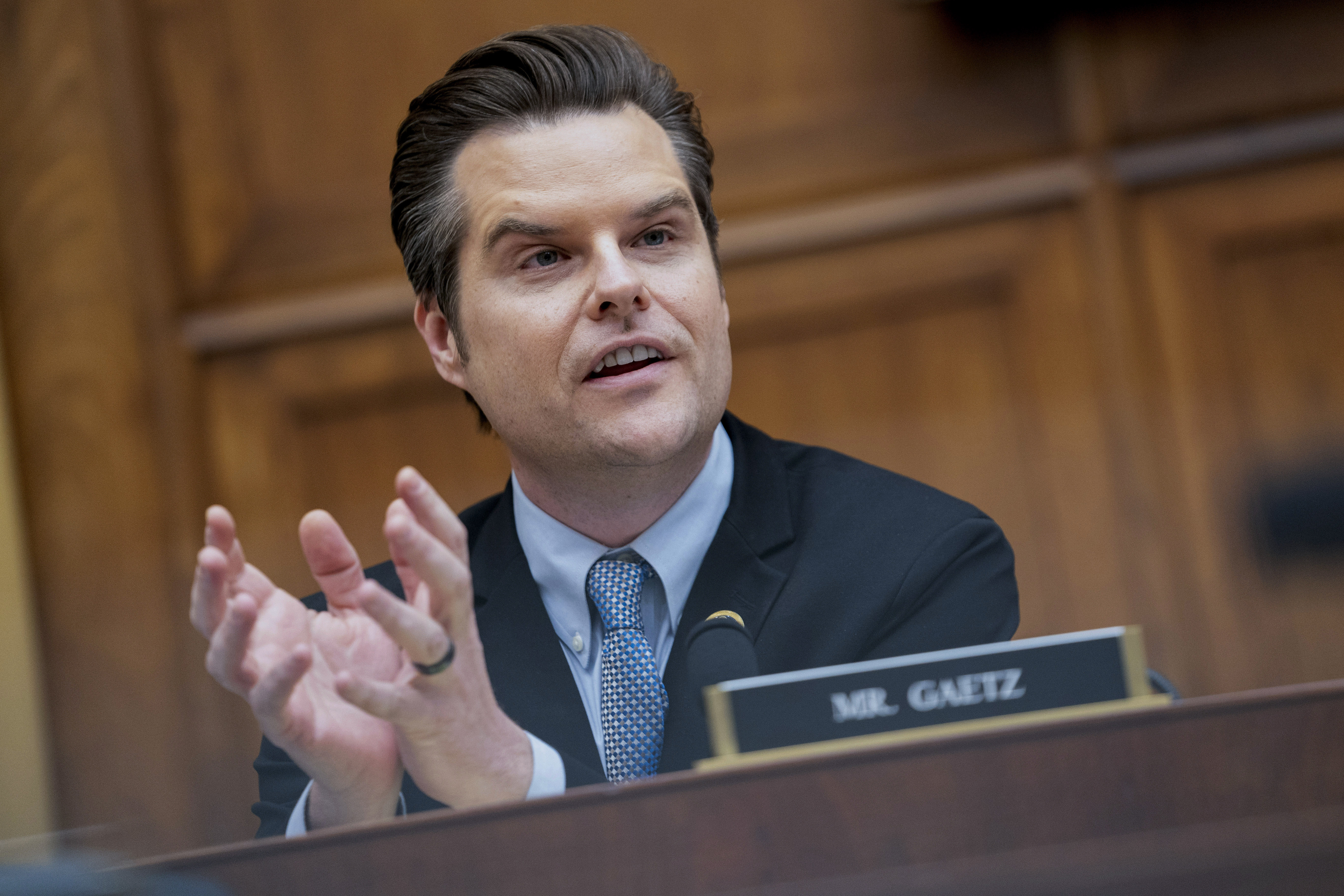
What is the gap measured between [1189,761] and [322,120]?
6.63 feet

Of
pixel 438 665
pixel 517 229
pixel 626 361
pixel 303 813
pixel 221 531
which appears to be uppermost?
pixel 517 229

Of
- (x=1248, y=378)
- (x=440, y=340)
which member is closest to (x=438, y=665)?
(x=440, y=340)

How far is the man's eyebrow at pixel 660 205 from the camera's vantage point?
124 cm

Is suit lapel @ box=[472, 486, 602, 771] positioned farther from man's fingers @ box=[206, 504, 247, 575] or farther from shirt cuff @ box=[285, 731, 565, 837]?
man's fingers @ box=[206, 504, 247, 575]

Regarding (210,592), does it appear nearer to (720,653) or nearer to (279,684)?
(279,684)

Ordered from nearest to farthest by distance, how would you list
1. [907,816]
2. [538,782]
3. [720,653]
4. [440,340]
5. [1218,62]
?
[907,816], [720,653], [538,782], [440,340], [1218,62]

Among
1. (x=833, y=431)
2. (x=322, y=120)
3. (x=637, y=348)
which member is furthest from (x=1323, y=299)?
(x=322, y=120)

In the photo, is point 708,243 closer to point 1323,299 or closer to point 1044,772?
point 1044,772

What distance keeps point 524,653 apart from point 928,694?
0.66 metres

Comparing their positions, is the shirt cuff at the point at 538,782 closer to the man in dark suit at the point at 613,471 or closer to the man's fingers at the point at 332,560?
the man in dark suit at the point at 613,471

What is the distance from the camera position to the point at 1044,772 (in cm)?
54

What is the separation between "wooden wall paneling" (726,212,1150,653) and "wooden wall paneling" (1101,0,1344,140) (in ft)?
0.74

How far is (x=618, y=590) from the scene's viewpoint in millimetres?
1227

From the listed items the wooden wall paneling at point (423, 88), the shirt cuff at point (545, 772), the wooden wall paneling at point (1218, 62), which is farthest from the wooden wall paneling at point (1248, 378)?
the shirt cuff at point (545, 772)
